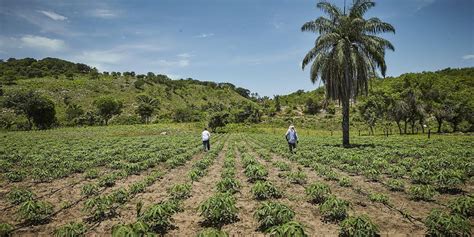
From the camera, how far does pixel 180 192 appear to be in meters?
9.99

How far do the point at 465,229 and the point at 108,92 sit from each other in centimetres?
11775

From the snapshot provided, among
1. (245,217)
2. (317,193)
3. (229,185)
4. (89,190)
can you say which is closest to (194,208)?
(245,217)

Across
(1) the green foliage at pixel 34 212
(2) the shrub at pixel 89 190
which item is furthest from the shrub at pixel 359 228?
(2) the shrub at pixel 89 190

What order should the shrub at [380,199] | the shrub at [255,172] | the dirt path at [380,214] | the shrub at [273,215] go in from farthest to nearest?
1. the shrub at [255,172]
2. the shrub at [380,199]
3. the shrub at [273,215]
4. the dirt path at [380,214]

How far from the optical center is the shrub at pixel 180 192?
32.1 feet

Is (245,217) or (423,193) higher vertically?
(423,193)

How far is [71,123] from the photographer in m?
78.7

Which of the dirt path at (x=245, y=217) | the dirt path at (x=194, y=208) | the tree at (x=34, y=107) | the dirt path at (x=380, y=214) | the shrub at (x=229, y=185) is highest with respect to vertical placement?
the tree at (x=34, y=107)

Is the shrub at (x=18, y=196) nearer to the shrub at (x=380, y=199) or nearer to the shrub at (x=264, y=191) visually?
the shrub at (x=264, y=191)

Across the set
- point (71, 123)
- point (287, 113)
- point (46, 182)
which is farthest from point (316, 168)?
point (287, 113)

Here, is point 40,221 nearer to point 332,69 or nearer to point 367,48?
point 332,69

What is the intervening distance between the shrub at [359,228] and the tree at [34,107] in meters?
73.9

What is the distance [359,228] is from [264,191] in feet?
12.4

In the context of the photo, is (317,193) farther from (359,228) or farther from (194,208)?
(194,208)
